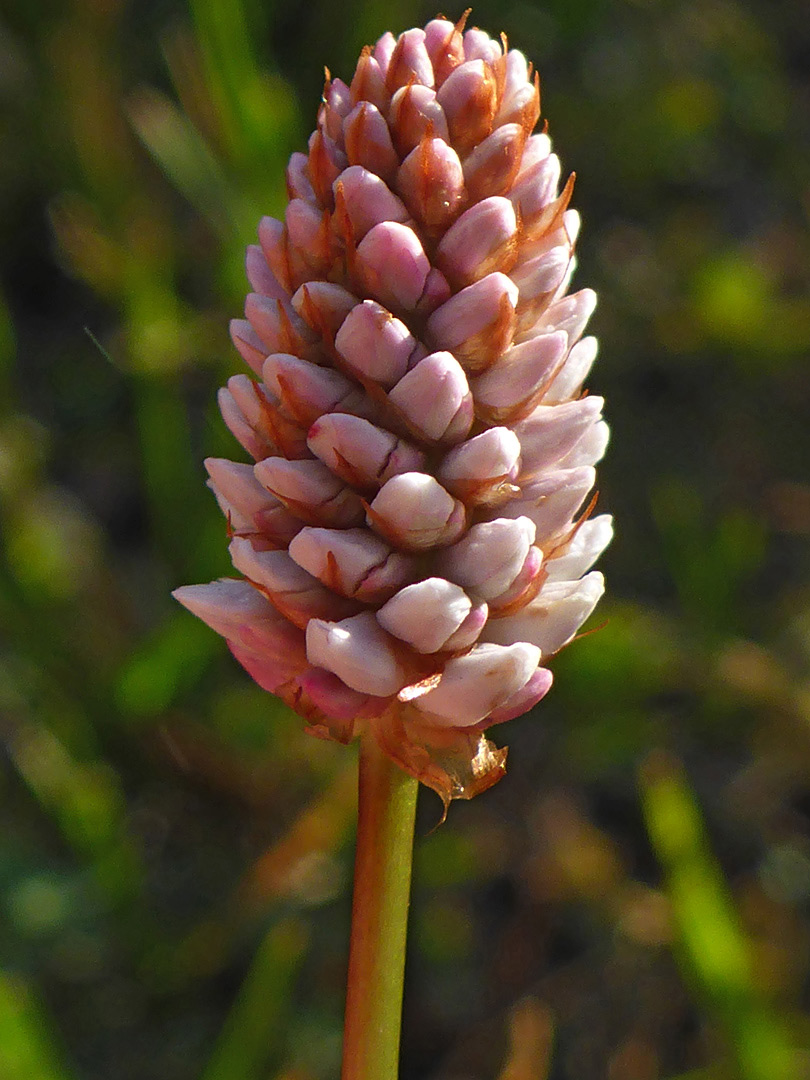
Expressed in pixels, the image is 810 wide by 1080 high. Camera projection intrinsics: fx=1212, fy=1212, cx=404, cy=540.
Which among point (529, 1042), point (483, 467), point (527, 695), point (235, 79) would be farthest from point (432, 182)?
point (529, 1042)

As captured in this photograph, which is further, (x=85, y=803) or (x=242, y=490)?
(x=85, y=803)

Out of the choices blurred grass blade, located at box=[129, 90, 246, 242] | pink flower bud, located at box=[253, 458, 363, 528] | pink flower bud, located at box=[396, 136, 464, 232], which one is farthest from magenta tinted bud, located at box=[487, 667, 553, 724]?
blurred grass blade, located at box=[129, 90, 246, 242]

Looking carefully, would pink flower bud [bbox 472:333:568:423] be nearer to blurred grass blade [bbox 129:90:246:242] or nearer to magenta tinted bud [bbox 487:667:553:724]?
magenta tinted bud [bbox 487:667:553:724]

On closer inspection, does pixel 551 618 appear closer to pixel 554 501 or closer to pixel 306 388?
pixel 554 501

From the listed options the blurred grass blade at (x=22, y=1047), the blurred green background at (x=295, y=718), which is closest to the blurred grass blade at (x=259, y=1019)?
the blurred green background at (x=295, y=718)

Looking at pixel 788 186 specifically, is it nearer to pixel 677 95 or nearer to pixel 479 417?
pixel 677 95

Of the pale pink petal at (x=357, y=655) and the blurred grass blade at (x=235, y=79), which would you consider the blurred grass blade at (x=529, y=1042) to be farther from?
the blurred grass blade at (x=235, y=79)

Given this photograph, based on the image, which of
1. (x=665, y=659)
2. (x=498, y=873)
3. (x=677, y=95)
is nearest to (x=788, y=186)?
(x=677, y=95)
